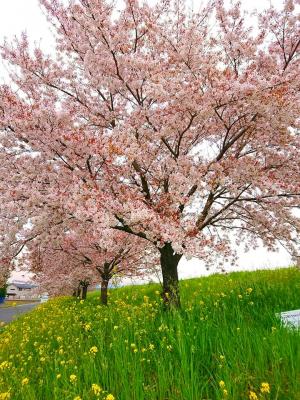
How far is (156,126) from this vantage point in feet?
34.4

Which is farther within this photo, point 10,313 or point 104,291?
point 10,313

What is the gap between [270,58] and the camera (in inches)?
433

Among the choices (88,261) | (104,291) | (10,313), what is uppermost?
(10,313)

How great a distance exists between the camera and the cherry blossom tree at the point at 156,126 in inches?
352

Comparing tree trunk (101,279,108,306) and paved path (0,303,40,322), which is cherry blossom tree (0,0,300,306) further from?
paved path (0,303,40,322)

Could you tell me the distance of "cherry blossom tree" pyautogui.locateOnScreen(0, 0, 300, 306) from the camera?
8.95 m

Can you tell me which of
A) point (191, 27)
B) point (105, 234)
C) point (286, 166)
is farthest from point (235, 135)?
point (105, 234)

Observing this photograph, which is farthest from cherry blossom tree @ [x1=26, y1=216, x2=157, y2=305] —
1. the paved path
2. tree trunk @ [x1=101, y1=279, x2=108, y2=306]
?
the paved path

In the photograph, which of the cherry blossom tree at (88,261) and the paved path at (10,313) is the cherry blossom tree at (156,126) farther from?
the paved path at (10,313)

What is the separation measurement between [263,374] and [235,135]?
7433 mm

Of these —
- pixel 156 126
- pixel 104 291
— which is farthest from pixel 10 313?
pixel 156 126

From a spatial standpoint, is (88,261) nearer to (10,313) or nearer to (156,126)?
(156,126)

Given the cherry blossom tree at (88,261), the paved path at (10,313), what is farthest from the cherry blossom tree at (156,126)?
the paved path at (10,313)

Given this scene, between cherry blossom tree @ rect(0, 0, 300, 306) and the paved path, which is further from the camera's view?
the paved path
